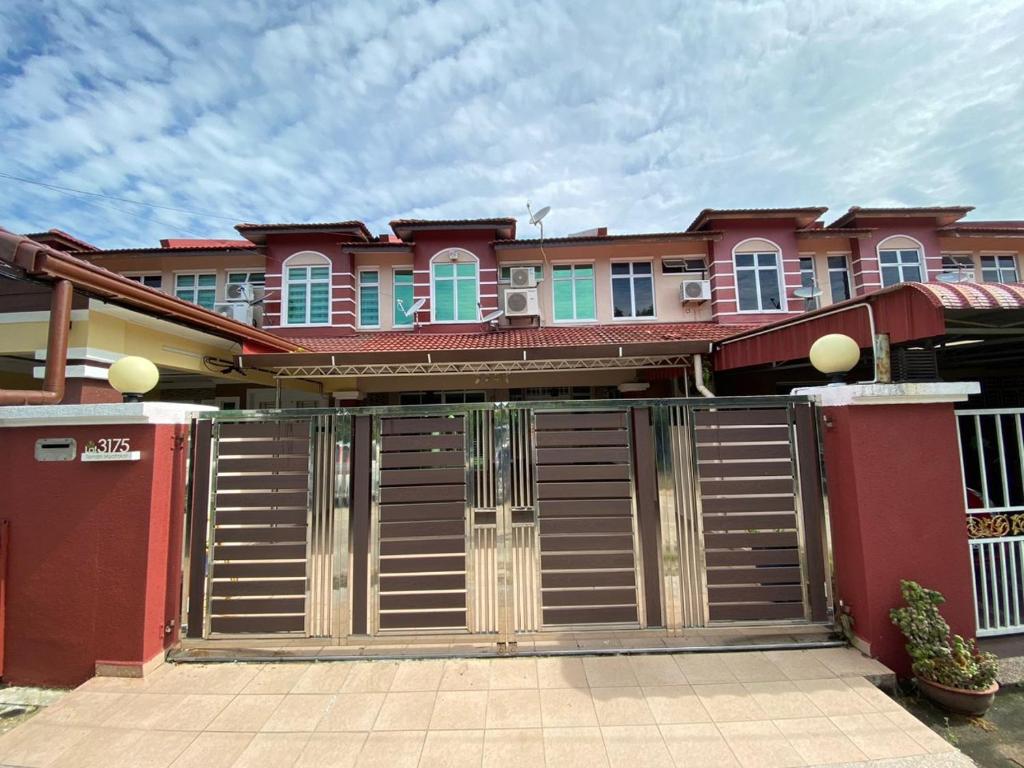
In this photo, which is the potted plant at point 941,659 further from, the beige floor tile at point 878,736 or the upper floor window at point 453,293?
the upper floor window at point 453,293

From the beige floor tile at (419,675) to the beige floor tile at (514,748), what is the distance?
2.12ft

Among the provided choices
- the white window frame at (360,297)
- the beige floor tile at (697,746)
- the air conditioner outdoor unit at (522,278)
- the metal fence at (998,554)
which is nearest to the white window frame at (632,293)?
the air conditioner outdoor unit at (522,278)

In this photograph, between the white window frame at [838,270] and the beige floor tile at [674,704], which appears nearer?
the beige floor tile at [674,704]

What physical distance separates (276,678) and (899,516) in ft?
15.4

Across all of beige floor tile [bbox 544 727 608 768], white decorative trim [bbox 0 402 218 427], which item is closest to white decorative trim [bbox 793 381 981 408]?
beige floor tile [bbox 544 727 608 768]

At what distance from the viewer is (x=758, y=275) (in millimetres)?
11578

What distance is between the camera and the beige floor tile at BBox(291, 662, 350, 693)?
125 inches

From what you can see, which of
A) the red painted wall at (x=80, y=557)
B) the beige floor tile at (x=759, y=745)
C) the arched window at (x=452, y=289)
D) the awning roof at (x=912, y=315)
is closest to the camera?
the beige floor tile at (x=759, y=745)

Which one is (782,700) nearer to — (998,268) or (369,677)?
(369,677)

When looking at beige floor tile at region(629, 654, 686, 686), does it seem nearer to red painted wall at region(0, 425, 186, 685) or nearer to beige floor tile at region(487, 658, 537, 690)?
beige floor tile at region(487, 658, 537, 690)

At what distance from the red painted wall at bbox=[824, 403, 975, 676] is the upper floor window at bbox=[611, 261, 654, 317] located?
28.4 feet

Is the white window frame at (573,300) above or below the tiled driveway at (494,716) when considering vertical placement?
above

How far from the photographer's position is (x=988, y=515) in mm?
3748

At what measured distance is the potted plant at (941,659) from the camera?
2.91 metres
